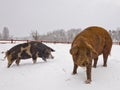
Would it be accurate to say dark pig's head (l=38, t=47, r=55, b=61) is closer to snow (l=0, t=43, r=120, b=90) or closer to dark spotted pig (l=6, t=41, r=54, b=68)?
dark spotted pig (l=6, t=41, r=54, b=68)

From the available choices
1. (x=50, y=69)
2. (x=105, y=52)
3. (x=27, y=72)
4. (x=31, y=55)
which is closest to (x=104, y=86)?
(x=105, y=52)

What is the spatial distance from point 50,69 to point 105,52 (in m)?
2.35

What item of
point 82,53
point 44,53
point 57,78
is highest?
point 82,53

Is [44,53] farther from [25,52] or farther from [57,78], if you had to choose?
[57,78]

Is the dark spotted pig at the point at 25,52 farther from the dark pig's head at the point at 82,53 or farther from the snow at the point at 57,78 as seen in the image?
the dark pig's head at the point at 82,53

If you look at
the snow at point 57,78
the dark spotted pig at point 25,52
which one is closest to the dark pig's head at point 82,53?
the snow at point 57,78

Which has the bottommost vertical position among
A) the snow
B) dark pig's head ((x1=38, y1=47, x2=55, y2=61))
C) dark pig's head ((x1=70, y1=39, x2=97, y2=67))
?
the snow

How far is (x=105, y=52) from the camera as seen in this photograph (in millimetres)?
10094

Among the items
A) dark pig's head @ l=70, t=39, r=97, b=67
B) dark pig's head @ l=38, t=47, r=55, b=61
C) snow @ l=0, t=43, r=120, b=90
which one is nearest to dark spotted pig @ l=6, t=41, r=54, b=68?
dark pig's head @ l=38, t=47, r=55, b=61

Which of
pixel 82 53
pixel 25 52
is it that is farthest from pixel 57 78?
pixel 25 52

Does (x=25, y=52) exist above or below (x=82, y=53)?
below

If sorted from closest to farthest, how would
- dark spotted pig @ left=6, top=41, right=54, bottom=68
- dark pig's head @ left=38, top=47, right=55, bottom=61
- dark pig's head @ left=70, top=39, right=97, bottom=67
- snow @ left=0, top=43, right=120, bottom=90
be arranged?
dark pig's head @ left=70, top=39, right=97, bottom=67
snow @ left=0, top=43, right=120, bottom=90
dark spotted pig @ left=6, top=41, right=54, bottom=68
dark pig's head @ left=38, top=47, right=55, bottom=61

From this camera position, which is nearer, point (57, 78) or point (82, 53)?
point (82, 53)

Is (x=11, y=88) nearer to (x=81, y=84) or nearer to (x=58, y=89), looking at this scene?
(x=58, y=89)
